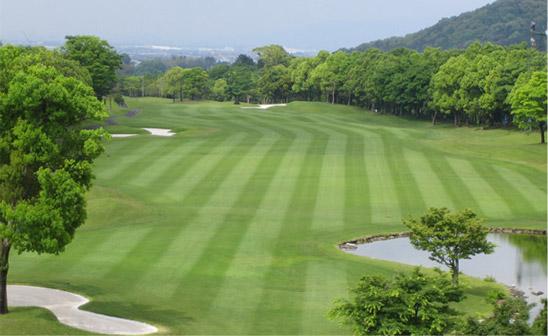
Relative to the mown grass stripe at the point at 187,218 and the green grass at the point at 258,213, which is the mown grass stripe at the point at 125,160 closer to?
the green grass at the point at 258,213

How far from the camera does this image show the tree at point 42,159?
33406 millimetres

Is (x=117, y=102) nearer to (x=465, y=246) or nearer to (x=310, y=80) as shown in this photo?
(x=310, y=80)

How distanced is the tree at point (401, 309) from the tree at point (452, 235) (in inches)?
481

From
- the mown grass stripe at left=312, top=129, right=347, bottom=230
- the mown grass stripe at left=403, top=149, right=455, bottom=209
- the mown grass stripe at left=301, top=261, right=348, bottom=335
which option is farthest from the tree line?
the mown grass stripe at left=301, top=261, right=348, bottom=335

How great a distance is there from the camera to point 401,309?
30.3 metres

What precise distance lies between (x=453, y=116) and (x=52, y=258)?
10416 centimetres

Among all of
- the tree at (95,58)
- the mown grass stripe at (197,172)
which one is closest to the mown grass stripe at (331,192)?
the mown grass stripe at (197,172)

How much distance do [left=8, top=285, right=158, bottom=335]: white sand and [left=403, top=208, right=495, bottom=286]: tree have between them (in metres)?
14.3

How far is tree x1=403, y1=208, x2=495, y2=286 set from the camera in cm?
4312

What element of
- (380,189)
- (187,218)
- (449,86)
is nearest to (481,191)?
(380,189)

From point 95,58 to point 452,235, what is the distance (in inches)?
3661

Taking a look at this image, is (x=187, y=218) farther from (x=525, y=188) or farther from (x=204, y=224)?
(x=525, y=188)

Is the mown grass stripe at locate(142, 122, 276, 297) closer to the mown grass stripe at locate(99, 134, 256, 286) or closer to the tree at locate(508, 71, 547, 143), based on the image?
the mown grass stripe at locate(99, 134, 256, 286)

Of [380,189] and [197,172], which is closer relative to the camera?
[380,189]
